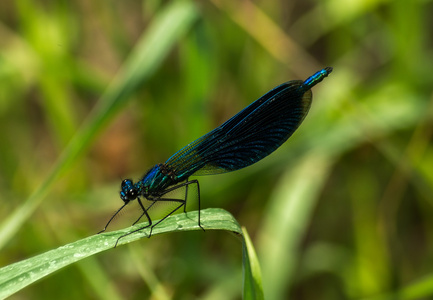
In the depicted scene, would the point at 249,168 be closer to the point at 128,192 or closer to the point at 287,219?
the point at 287,219

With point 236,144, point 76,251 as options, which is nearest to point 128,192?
point 236,144

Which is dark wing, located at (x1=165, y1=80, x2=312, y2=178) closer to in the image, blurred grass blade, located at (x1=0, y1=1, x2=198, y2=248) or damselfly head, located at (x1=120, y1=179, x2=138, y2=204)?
damselfly head, located at (x1=120, y1=179, x2=138, y2=204)

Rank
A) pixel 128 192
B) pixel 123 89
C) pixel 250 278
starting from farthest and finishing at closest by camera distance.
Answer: pixel 123 89
pixel 128 192
pixel 250 278

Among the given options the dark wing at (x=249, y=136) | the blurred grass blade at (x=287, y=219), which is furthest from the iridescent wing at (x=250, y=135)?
the blurred grass blade at (x=287, y=219)

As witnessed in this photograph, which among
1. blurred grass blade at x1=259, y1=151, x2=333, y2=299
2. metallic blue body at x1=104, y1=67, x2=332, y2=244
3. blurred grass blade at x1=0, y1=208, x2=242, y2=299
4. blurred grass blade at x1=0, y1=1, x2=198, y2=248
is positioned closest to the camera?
blurred grass blade at x1=0, y1=208, x2=242, y2=299

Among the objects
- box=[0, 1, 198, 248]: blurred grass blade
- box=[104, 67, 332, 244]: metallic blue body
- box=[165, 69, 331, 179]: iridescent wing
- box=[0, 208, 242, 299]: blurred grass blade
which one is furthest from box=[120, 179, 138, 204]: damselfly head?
box=[0, 208, 242, 299]: blurred grass blade

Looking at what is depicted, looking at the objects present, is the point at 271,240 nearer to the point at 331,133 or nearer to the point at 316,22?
the point at 331,133

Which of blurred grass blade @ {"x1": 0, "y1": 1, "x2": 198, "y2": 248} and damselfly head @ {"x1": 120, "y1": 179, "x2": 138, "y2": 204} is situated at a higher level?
blurred grass blade @ {"x1": 0, "y1": 1, "x2": 198, "y2": 248}

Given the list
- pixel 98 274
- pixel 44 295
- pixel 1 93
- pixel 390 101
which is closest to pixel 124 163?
pixel 1 93
